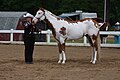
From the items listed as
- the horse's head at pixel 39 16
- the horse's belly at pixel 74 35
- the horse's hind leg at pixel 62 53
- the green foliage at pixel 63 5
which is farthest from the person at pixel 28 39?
the green foliage at pixel 63 5

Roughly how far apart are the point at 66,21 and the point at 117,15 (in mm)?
54880

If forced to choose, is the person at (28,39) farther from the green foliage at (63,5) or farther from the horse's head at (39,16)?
the green foliage at (63,5)

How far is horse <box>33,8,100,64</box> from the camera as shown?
45.5ft

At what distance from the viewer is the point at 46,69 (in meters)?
12.0

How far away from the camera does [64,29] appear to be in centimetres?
1387

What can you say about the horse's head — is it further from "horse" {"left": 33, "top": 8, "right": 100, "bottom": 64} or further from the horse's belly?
the horse's belly

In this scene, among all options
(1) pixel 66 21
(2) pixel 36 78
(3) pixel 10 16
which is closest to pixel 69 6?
(3) pixel 10 16

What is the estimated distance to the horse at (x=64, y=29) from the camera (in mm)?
13859

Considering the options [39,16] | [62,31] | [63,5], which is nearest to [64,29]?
[62,31]

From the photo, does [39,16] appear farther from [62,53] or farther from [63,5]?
[63,5]

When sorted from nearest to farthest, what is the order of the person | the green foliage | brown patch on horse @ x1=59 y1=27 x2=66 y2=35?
brown patch on horse @ x1=59 y1=27 x2=66 y2=35, the person, the green foliage

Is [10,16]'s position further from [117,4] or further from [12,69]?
[117,4]

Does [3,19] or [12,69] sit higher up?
[3,19]

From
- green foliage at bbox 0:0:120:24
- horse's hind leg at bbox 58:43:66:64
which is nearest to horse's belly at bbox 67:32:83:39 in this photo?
horse's hind leg at bbox 58:43:66:64
